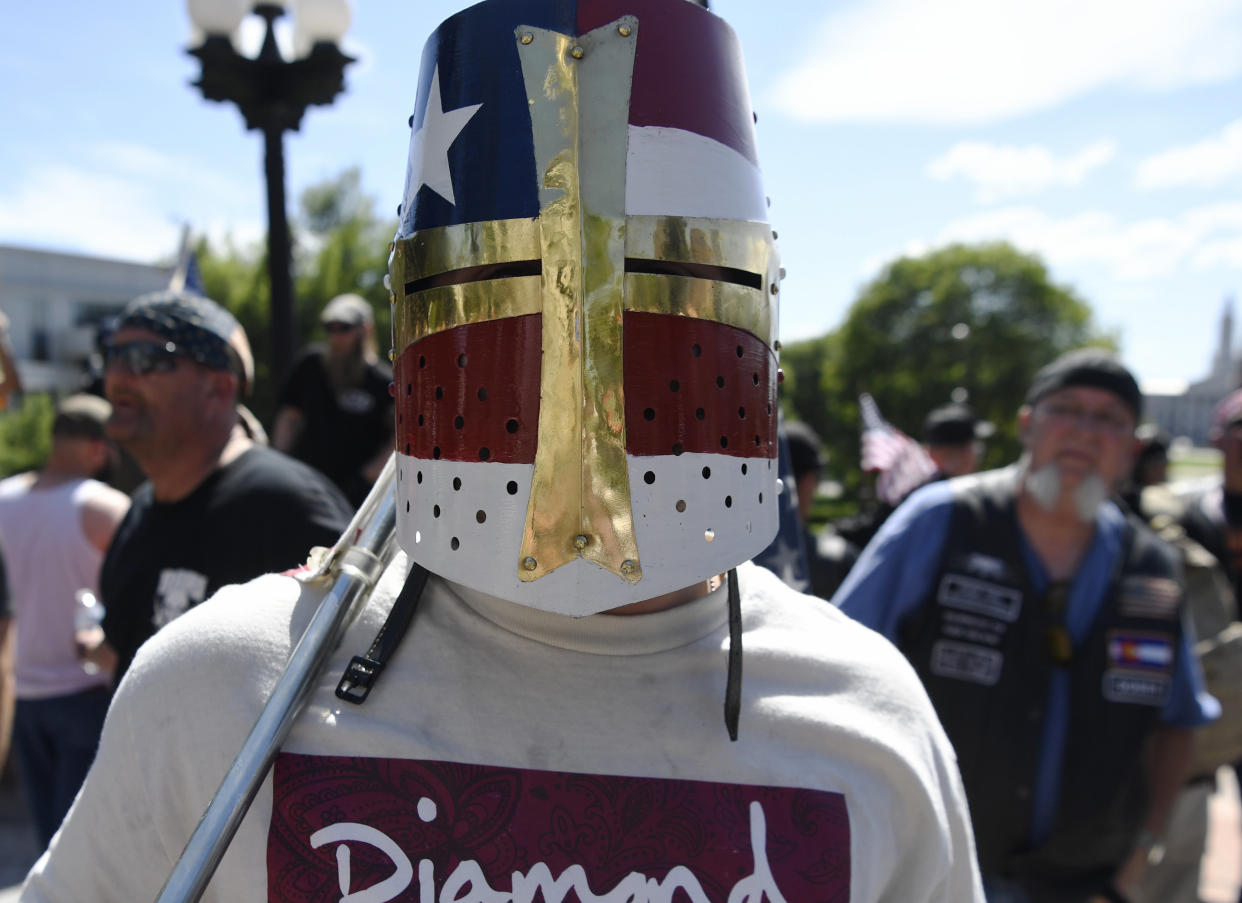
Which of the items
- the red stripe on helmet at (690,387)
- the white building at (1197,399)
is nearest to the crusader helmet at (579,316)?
the red stripe on helmet at (690,387)

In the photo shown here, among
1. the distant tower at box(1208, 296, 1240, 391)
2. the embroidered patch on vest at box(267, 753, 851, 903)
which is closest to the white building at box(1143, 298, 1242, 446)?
the distant tower at box(1208, 296, 1240, 391)

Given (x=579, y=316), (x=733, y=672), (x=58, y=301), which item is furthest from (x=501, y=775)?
(x=58, y=301)

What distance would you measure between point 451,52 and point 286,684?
3.00ft

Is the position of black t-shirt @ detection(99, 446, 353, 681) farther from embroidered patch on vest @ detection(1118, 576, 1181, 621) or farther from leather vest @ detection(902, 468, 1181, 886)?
embroidered patch on vest @ detection(1118, 576, 1181, 621)

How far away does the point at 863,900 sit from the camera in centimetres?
124

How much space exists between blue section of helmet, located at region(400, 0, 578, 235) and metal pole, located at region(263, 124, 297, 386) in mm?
3867

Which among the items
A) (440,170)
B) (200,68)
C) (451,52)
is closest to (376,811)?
(440,170)

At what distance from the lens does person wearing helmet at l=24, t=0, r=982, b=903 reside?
118 cm

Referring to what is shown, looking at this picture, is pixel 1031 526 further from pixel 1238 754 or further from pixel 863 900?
pixel 863 900

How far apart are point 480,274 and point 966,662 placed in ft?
6.88

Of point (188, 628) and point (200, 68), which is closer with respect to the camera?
point (188, 628)

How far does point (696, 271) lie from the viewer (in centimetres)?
132

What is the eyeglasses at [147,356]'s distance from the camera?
276cm

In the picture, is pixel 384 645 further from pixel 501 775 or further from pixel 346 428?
pixel 346 428
